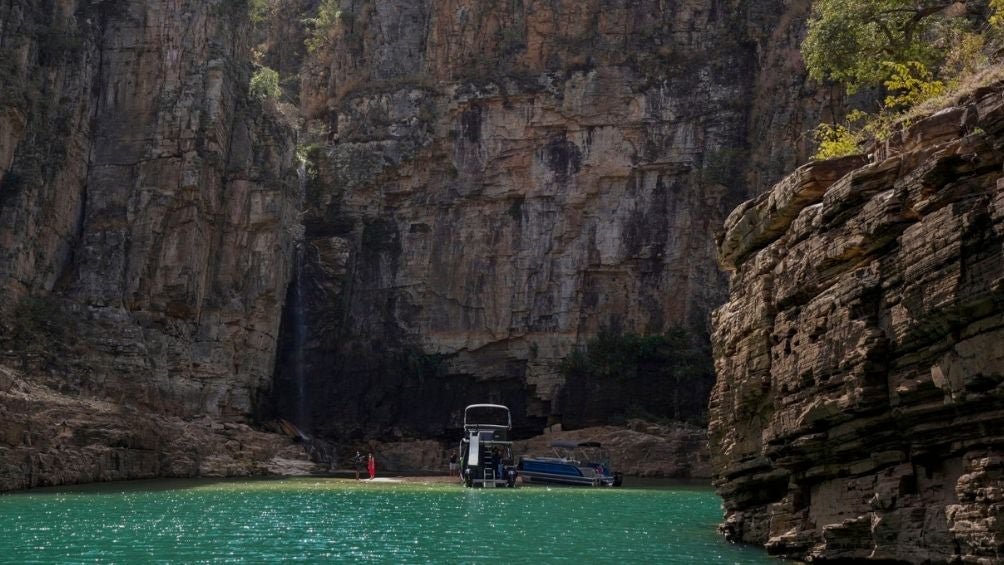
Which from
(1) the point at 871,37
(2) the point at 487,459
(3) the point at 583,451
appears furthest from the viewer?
(3) the point at 583,451

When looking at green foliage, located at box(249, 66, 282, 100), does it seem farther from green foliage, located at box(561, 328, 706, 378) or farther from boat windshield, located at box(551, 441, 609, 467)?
boat windshield, located at box(551, 441, 609, 467)

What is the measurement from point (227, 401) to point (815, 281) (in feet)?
146

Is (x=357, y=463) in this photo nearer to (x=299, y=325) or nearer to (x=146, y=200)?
(x=299, y=325)

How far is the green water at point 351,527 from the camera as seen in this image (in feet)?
65.9

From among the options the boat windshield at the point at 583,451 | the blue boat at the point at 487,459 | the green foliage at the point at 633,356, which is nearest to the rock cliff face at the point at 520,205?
the green foliage at the point at 633,356

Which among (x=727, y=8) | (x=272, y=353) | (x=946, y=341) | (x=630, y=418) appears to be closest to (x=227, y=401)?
(x=272, y=353)

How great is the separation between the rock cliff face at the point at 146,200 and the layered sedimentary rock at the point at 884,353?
122 feet

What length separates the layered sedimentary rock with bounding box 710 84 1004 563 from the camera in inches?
547

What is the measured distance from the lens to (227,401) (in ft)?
189

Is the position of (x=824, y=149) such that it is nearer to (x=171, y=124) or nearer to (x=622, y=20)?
(x=171, y=124)

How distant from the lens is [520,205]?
6812 cm

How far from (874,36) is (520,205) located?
40.5 meters

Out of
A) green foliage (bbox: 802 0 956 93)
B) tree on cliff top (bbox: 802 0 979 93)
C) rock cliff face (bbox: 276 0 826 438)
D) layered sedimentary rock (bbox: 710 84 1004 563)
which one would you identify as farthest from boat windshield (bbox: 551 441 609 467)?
layered sedimentary rock (bbox: 710 84 1004 563)

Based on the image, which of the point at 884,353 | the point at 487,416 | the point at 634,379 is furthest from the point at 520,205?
the point at 884,353
